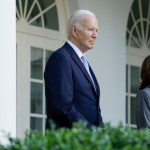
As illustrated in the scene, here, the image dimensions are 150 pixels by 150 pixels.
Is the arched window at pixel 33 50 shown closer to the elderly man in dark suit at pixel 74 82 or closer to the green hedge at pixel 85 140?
the elderly man in dark suit at pixel 74 82

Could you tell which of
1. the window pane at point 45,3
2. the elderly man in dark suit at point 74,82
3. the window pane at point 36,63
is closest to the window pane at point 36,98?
the window pane at point 36,63

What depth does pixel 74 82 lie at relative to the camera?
6.01 meters

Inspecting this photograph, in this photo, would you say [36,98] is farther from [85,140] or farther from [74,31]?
[85,140]

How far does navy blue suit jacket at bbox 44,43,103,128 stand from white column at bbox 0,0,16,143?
0.57 m

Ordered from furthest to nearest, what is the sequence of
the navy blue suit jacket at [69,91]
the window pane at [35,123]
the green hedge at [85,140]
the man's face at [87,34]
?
the window pane at [35,123] → the man's face at [87,34] → the navy blue suit jacket at [69,91] → the green hedge at [85,140]

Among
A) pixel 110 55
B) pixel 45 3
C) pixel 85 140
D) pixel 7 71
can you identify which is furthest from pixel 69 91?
pixel 110 55

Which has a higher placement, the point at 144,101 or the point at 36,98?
the point at 36,98

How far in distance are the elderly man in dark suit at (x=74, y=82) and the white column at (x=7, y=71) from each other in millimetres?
560

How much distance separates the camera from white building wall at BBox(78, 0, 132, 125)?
403 inches

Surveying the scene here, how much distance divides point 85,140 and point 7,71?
2.69 m

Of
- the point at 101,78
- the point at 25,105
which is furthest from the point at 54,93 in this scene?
the point at 101,78

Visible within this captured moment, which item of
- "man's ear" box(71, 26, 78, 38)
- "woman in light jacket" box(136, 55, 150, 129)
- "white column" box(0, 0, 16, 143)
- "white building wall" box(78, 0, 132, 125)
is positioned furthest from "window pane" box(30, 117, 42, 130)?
"man's ear" box(71, 26, 78, 38)

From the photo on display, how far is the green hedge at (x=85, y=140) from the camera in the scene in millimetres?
3857

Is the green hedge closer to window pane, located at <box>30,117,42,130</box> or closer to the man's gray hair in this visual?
the man's gray hair
